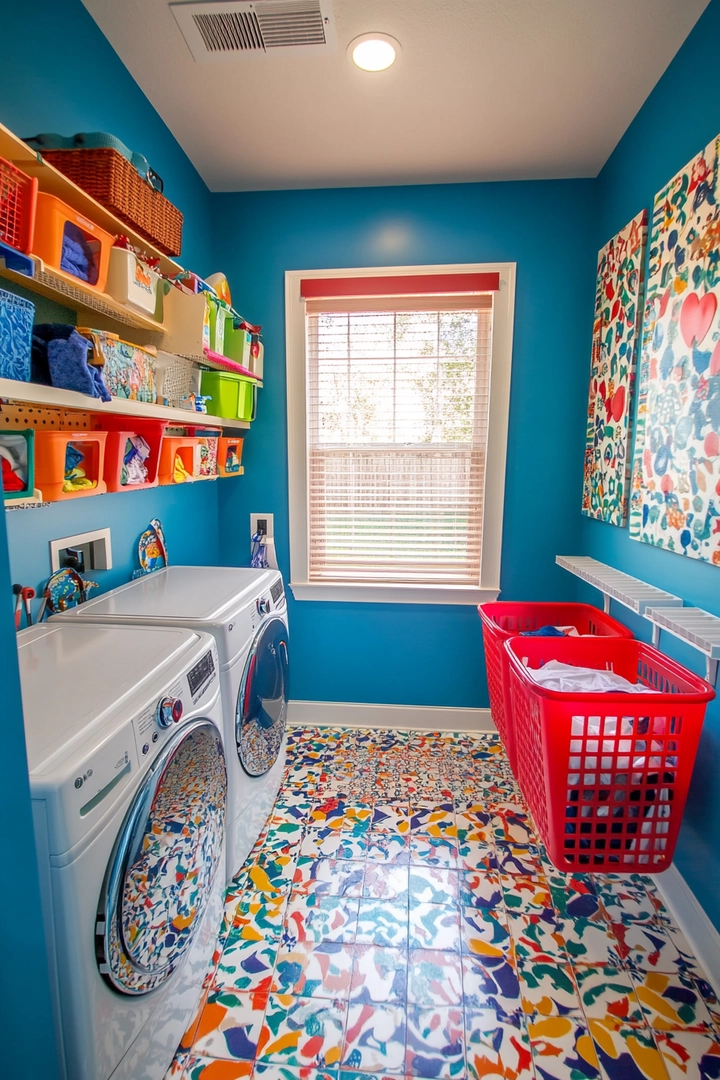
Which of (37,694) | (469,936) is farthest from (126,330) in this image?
(469,936)

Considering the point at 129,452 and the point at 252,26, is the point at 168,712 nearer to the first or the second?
the point at 129,452

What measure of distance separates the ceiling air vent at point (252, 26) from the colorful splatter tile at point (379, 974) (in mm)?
2710

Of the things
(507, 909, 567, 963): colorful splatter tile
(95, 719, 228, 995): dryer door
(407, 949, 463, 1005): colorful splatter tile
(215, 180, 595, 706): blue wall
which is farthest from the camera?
(215, 180, 595, 706): blue wall

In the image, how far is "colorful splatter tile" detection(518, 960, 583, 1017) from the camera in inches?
53.6

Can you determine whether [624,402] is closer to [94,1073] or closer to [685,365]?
[685,365]

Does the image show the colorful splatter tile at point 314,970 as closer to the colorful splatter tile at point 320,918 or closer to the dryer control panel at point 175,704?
the colorful splatter tile at point 320,918

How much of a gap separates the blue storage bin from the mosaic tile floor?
1620 mm

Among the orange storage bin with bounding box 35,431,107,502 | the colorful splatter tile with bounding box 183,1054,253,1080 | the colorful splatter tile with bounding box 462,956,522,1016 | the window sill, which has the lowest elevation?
the colorful splatter tile with bounding box 183,1054,253,1080

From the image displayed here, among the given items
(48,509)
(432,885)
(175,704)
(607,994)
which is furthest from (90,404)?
(607,994)

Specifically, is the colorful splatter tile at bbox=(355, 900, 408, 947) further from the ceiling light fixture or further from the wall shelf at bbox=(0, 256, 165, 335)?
the ceiling light fixture

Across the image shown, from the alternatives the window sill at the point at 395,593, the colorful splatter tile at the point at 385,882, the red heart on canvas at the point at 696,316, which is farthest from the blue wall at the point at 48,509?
the red heart on canvas at the point at 696,316

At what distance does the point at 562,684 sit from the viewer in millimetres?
1565

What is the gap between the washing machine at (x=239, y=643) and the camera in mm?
1542

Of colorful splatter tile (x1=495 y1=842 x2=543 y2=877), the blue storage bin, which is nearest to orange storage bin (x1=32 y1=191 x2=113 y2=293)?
the blue storage bin
